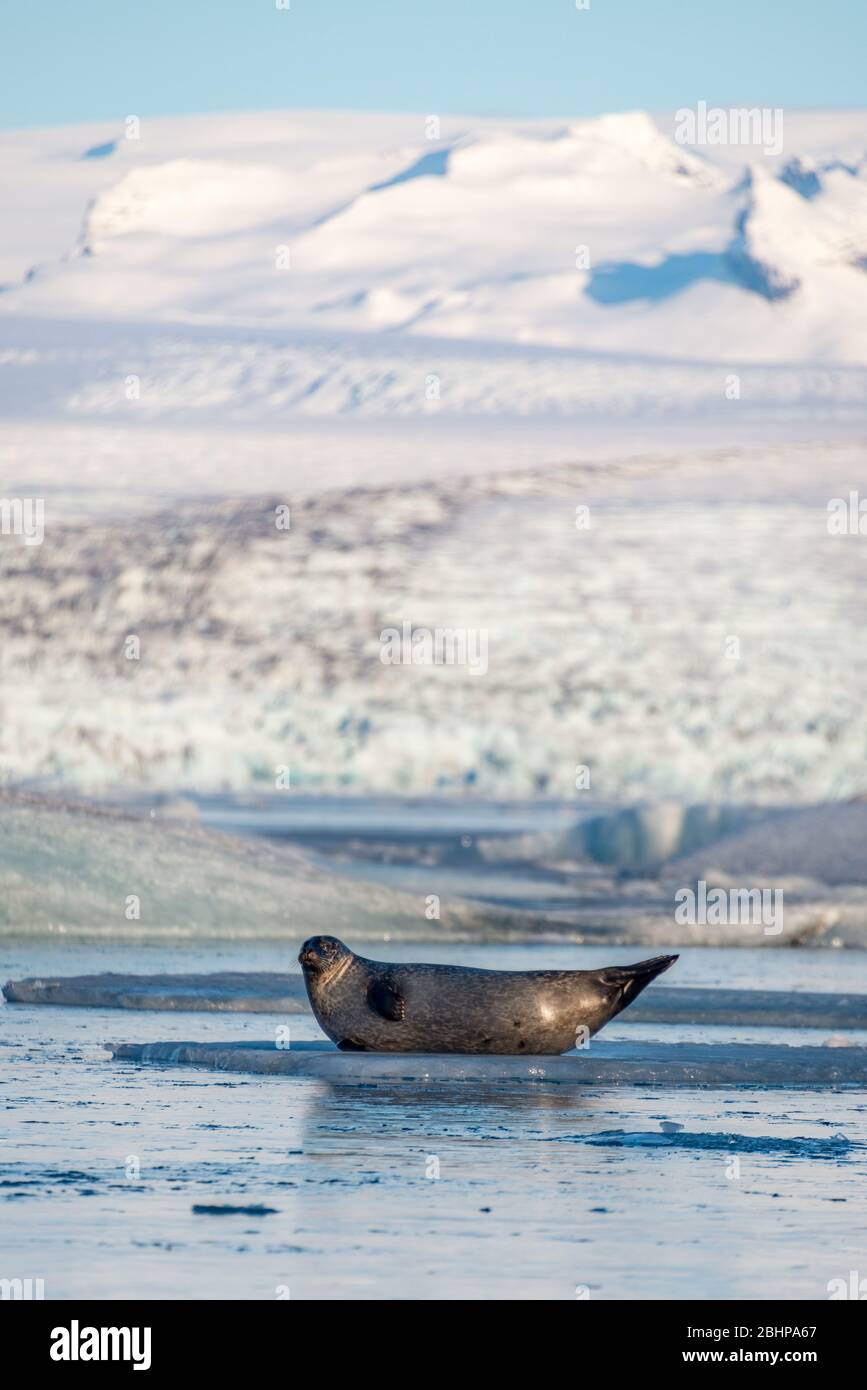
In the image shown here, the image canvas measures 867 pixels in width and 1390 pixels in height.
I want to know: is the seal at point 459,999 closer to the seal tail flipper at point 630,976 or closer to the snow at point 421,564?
the seal tail flipper at point 630,976

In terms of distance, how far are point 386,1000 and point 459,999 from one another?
25 centimetres

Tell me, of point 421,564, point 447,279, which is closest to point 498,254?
point 447,279

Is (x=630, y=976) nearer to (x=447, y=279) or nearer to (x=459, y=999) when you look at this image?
(x=459, y=999)

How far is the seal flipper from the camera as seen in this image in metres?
7.95

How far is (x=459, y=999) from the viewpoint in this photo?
26.3 ft

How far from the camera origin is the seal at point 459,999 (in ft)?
26.2

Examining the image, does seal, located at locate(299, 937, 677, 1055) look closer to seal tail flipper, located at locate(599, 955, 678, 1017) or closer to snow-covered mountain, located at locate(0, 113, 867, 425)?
seal tail flipper, located at locate(599, 955, 678, 1017)

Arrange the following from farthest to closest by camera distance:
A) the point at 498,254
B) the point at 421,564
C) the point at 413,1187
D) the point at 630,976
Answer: the point at 498,254 → the point at 421,564 → the point at 630,976 → the point at 413,1187

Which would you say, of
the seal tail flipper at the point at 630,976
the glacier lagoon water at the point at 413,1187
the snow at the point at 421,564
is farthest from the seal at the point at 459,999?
the snow at the point at 421,564

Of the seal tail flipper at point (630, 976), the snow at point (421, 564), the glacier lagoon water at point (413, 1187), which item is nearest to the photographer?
the glacier lagoon water at point (413, 1187)

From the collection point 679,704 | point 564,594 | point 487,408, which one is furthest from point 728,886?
point 487,408

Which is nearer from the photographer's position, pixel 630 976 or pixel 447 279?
pixel 630 976

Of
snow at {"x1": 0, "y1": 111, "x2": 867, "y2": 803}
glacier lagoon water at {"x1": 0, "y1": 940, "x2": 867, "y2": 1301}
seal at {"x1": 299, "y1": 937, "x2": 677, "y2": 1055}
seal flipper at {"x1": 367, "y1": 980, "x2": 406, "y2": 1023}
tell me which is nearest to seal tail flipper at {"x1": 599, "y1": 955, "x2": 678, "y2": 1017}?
seal at {"x1": 299, "y1": 937, "x2": 677, "y2": 1055}
